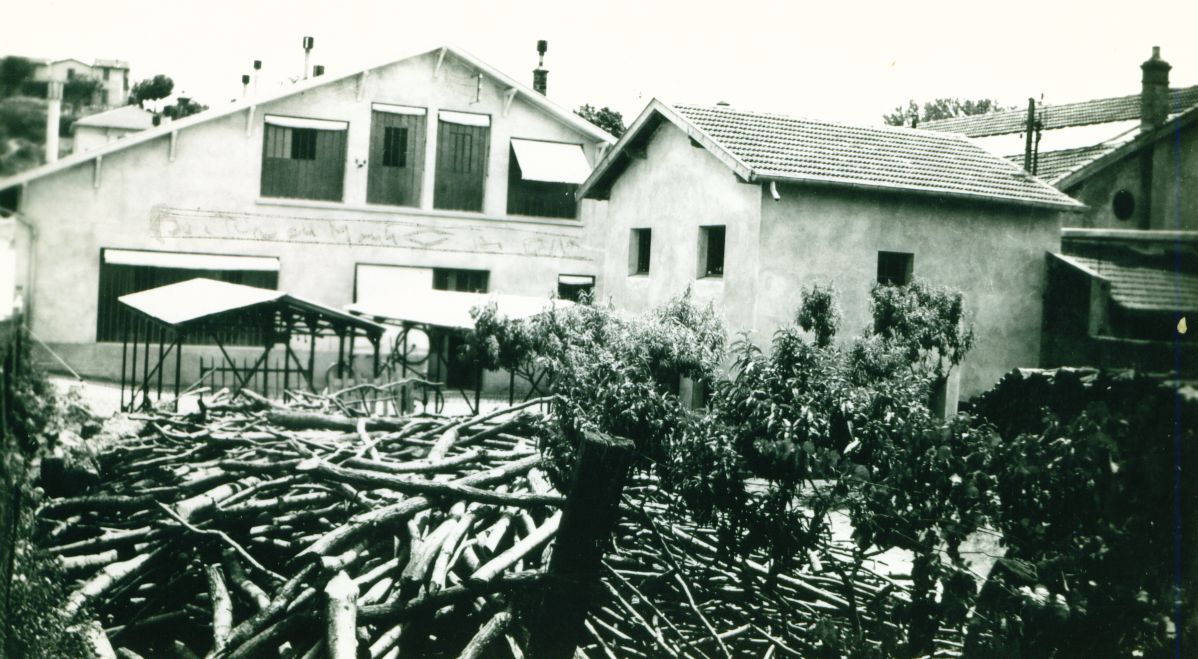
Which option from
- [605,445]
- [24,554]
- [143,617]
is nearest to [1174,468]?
[605,445]

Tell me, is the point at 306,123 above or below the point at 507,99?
below

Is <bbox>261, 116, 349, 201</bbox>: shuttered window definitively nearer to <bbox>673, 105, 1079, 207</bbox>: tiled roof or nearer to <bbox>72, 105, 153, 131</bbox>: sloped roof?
<bbox>72, 105, 153, 131</bbox>: sloped roof

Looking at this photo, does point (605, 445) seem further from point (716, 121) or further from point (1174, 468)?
point (716, 121)

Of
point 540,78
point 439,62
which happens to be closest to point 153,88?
point 439,62

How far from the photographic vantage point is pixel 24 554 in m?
4.12

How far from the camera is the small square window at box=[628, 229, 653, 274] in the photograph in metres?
19.5

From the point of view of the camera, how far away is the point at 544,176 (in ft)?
83.4

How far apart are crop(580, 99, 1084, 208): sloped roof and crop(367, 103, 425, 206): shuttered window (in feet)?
24.2

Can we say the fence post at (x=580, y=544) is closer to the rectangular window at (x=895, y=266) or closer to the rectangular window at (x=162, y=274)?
the rectangular window at (x=895, y=266)

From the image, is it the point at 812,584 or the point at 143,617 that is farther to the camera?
the point at 812,584

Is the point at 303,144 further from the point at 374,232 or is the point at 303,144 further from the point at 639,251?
the point at 639,251

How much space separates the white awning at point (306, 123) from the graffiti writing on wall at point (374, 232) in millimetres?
2067

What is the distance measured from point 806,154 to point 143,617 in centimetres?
1314

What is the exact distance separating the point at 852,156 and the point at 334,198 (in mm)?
12511
